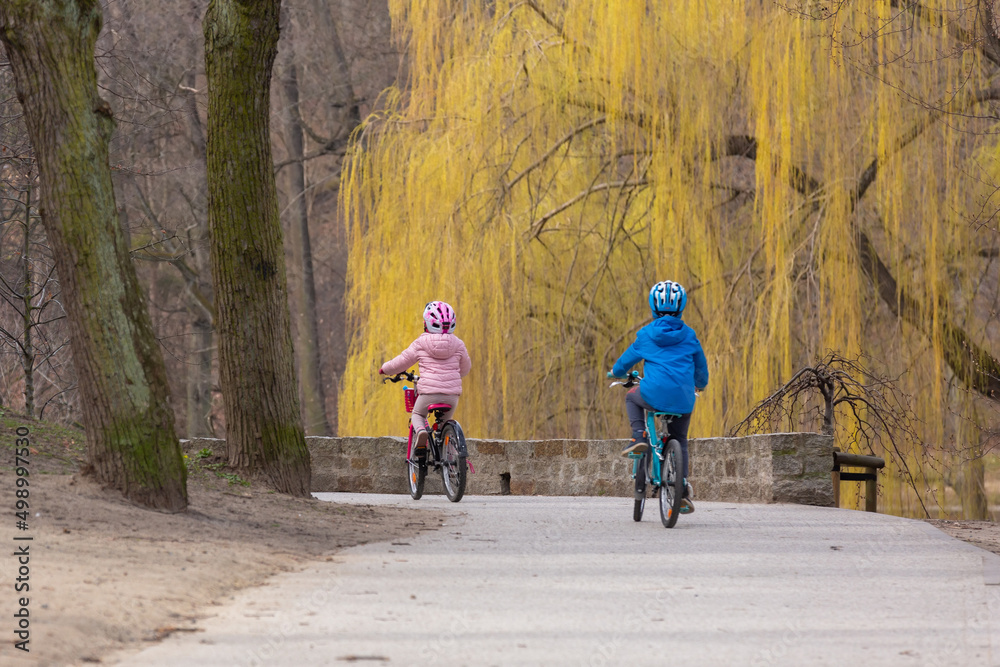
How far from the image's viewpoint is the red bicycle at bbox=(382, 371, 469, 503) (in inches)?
471

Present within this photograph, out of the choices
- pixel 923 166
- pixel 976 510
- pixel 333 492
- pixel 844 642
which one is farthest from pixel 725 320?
pixel 844 642

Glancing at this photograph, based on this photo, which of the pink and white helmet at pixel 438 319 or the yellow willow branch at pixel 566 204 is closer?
the pink and white helmet at pixel 438 319

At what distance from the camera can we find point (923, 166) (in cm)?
1418

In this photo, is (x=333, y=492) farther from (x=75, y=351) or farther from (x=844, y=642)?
(x=844, y=642)

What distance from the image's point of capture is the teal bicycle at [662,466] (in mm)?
8969

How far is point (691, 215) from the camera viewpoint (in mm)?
15203

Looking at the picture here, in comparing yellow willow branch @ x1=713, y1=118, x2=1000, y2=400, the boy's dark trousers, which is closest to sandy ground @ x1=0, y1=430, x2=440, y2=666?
the boy's dark trousers

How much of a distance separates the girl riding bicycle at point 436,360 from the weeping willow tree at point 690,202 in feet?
11.6

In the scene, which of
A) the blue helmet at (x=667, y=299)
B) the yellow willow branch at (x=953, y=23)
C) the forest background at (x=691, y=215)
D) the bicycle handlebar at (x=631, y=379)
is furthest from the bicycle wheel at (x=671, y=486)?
the yellow willow branch at (x=953, y=23)

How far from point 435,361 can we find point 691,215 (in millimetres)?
4426

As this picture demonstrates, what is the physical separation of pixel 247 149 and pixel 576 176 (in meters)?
7.49

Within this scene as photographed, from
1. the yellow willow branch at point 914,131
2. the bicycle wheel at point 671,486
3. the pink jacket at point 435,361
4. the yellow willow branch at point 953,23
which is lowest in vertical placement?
the bicycle wheel at point 671,486

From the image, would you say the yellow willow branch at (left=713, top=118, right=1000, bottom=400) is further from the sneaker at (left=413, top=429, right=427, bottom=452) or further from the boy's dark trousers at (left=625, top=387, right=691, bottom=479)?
the boy's dark trousers at (left=625, top=387, right=691, bottom=479)

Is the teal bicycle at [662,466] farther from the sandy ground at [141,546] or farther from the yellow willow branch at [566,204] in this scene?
the yellow willow branch at [566,204]
